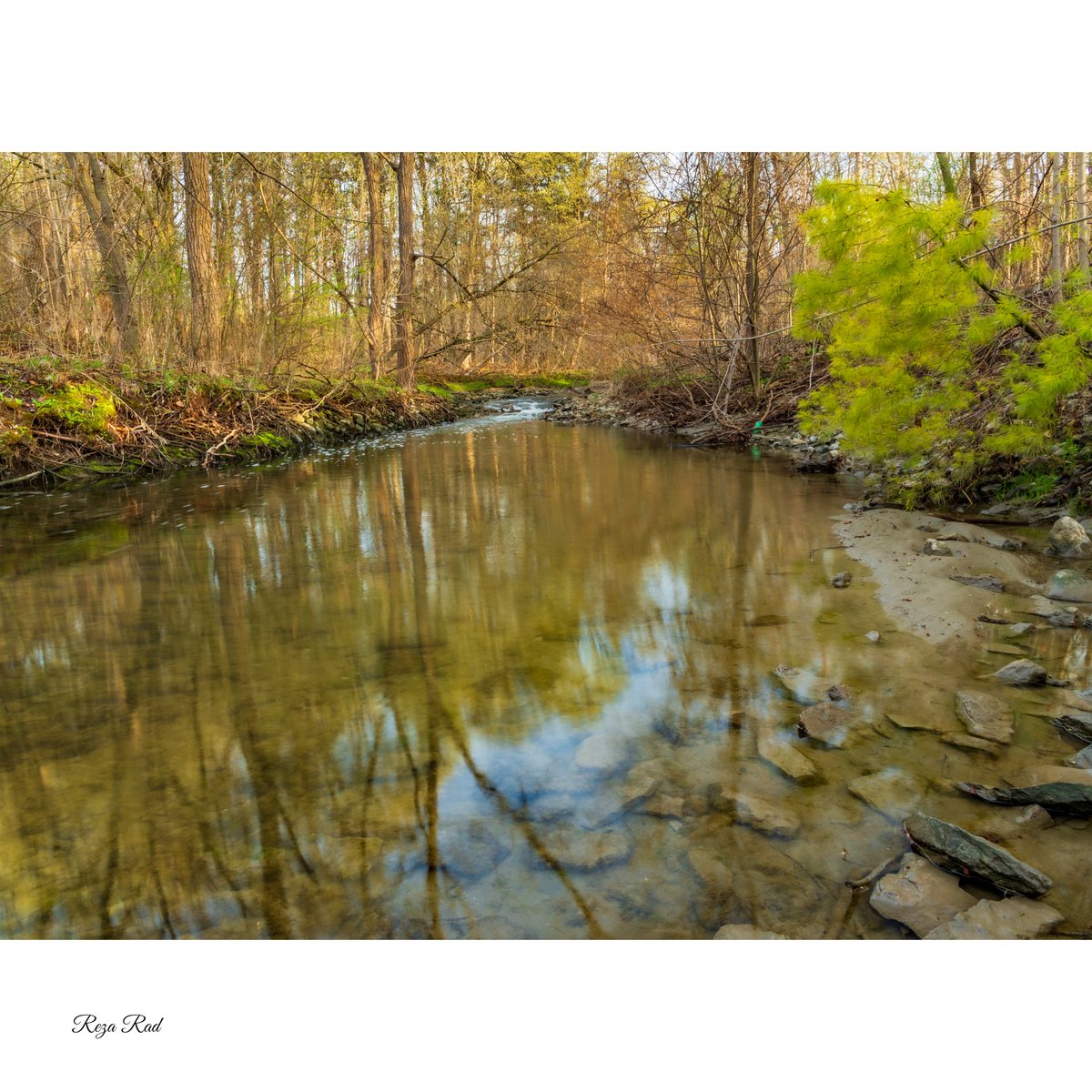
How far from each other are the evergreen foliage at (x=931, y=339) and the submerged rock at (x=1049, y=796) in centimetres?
355

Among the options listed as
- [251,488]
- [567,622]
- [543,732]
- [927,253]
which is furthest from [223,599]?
[927,253]

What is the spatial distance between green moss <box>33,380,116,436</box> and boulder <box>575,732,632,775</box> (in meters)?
8.84

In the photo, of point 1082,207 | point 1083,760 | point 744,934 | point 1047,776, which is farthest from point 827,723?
point 1082,207

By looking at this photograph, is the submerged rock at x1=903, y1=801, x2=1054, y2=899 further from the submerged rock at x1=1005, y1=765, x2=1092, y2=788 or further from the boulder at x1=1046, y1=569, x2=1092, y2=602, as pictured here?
the boulder at x1=1046, y1=569, x2=1092, y2=602

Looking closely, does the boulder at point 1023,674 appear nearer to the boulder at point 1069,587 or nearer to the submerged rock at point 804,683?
the submerged rock at point 804,683

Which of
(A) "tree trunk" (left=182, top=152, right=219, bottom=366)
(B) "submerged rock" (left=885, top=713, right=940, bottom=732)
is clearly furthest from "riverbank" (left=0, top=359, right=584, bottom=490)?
(B) "submerged rock" (left=885, top=713, right=940, bottom=732)

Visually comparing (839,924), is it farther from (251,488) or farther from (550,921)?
(251,488)

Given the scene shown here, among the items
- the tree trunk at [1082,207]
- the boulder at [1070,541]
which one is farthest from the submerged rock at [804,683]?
the tree trunk at [1082,207]

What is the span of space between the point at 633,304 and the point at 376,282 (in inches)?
262

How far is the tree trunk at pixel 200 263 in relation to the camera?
11.8 meters

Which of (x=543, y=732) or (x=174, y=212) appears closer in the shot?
(x=543, y=732)

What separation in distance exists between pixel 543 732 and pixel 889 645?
181cm

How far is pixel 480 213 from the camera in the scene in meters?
26.1
